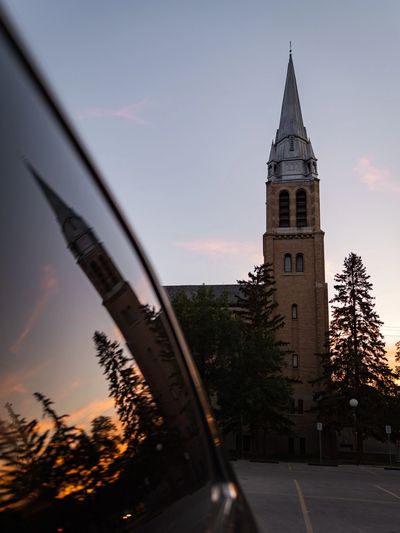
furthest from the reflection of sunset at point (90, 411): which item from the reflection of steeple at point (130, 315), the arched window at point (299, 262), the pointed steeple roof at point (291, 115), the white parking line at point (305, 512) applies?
the pointed steeple roof at point (291, 115)

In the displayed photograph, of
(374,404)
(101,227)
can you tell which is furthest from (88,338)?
(374,404)

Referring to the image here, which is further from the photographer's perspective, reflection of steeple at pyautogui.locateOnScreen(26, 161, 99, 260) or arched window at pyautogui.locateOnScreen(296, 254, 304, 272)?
arched window at pyautogui.locateOnScreen(296, 254, 304, 272)

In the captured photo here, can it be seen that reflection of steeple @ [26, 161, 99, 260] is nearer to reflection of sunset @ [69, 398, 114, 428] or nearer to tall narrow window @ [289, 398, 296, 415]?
reflection of sunset @ [69, 398, 114, 428]

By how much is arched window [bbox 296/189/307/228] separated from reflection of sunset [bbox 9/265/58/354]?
169 feet

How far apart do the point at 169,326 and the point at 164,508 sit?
1.29 feet

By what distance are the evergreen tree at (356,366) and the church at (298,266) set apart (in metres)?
3.57

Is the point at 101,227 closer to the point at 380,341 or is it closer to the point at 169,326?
the point at 169,326

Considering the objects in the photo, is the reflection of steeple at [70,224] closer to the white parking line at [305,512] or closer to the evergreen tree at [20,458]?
the evergreen tree at [20,458]

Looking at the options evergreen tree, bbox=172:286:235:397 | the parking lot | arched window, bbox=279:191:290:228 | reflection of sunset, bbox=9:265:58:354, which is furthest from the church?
reflection of sunset, bbox=9:265:58:354

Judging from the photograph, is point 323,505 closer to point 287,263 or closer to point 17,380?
point 17,380

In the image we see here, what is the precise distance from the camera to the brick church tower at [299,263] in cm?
4544

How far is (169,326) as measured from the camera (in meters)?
1.10

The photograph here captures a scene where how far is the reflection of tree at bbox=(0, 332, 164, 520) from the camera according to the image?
58cm

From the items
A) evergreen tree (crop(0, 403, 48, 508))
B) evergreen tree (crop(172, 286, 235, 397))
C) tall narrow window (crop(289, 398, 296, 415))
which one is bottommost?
evergreen tree (crop(0, 403, 48, 508))
